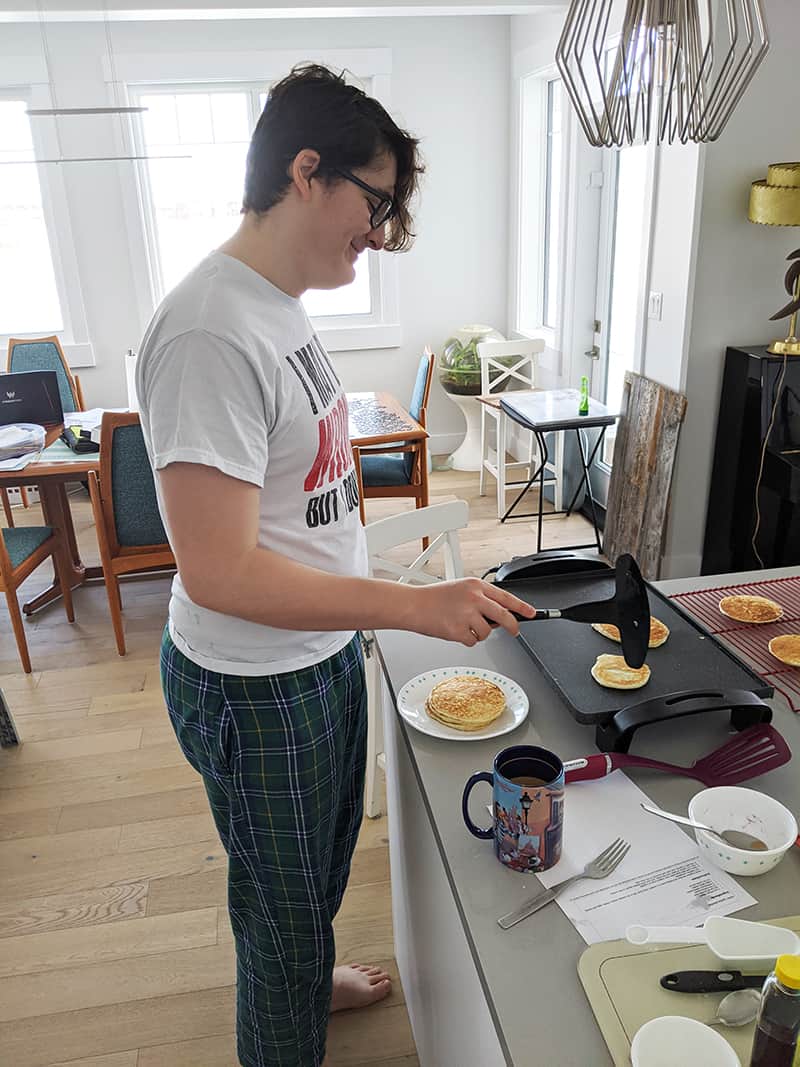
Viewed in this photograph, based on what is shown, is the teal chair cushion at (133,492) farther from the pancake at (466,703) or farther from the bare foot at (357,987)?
the pancake at (466,703)

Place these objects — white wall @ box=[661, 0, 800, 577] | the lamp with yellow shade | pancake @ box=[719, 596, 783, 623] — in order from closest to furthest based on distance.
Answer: pancake @ box=[719, 596, 783, 623] → the lamp with yellow shade → white wall @ box=[661, 0, 800, 577]

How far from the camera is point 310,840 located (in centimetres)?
125

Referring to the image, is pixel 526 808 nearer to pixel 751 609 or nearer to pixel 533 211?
pixel 751 609

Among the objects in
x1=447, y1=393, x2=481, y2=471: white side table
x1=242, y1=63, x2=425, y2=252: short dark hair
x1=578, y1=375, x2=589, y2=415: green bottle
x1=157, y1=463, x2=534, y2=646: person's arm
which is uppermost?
x1=242, y1=63, x2=425, y2=252: short dark hair

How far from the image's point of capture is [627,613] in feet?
3.63

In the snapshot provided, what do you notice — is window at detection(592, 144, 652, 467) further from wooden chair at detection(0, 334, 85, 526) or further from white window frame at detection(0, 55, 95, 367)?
white window frame at detection(0, 55, 95, 367)

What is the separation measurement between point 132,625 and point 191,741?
7.53 feet

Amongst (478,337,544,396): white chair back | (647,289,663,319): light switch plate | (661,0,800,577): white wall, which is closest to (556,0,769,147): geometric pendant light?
(661,0,800,577): white wall

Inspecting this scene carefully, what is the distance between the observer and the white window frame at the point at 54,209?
4.27 meters

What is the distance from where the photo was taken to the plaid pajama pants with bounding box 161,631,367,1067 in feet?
3.84

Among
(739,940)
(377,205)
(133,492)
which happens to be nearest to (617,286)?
(133,492)

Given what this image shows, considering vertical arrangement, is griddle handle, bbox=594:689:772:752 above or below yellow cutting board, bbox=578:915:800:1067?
above

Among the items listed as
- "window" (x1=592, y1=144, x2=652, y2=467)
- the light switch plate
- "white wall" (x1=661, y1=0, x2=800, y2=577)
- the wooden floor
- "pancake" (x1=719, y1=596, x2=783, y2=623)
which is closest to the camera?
"pancake" (x1=719, y1=596, x2=783, y2=623)

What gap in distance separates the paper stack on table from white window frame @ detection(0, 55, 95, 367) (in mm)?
4402
